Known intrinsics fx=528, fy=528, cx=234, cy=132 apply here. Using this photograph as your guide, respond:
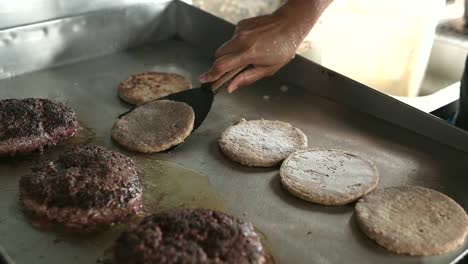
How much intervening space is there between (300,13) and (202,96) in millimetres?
487

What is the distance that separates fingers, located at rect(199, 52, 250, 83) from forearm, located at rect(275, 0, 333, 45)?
0.70 feet

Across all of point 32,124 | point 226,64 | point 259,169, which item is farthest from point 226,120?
point 32,124

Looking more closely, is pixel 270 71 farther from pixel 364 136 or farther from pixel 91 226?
pixel 91 226

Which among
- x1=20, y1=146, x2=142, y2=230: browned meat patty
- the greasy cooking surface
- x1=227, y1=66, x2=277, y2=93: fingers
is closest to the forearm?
x1=227, y1=66, x2=277, y2=93: fingers

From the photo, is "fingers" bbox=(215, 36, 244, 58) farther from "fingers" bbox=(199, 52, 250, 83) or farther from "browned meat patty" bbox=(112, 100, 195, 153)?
"browned meat patty" bbox=(112, 100, 195, 153)

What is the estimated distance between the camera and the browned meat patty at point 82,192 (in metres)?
1.47

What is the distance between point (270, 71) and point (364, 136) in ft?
1.42

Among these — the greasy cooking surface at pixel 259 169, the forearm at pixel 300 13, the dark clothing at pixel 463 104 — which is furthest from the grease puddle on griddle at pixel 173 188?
the dark clothing at pixel 463 104

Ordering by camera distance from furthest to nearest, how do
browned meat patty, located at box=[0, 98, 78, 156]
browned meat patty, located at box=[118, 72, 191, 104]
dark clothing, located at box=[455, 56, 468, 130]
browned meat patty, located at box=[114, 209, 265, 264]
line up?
browned meat patty, located at box=[118, 72, 191, 104] → dark clothing, located at box=[455, 56, 468, 130] → browned meat patty, located at box=[0, 98, 78, 156] → browned meat patty, located at box=[114, 209, 265, 264]

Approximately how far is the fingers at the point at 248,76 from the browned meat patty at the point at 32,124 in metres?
0.59

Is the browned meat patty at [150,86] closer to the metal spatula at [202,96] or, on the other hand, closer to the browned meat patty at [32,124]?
the metal spatula at [202,96]

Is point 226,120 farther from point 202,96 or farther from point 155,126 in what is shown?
point 155,126

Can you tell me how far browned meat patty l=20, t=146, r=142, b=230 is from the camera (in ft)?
4.81

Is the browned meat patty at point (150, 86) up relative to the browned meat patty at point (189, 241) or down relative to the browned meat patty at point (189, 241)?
down
